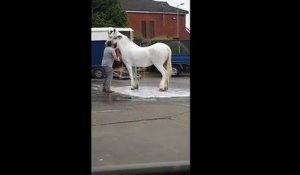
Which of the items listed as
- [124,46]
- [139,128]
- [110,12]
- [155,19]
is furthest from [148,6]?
[139,128]

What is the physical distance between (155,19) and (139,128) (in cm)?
3056

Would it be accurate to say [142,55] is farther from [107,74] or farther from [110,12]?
[110,12]

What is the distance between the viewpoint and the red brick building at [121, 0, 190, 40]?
1417 inches

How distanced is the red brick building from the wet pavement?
932 inches

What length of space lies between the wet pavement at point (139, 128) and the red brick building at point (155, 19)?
2368cm

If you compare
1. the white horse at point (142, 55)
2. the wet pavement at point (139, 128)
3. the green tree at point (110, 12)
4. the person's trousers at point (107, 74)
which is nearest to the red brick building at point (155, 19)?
the green tree at point (110, 12)

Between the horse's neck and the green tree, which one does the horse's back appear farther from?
the green tree

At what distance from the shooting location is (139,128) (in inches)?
295

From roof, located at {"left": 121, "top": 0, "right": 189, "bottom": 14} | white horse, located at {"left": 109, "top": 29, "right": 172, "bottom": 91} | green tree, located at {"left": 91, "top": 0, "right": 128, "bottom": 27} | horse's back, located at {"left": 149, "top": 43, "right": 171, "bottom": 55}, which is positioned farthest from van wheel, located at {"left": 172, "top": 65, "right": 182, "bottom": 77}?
roof, located at {"left": 121, "top": 0, "right": 189, "bottom": 14}

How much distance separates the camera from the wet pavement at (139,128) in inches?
215

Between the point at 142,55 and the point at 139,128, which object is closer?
the point at 139,128
